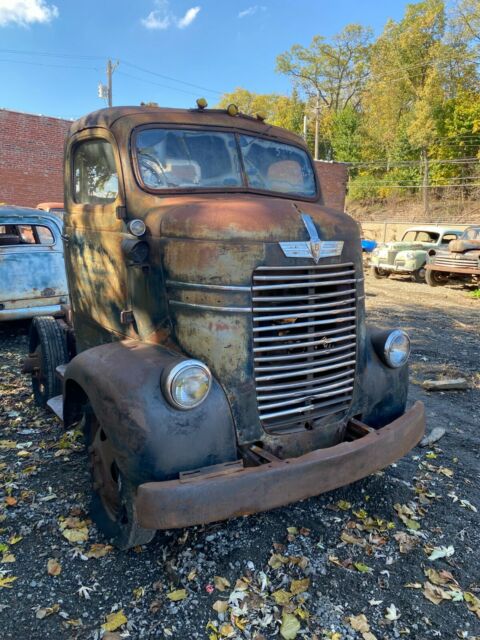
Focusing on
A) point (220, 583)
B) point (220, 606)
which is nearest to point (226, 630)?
point (220, 606)

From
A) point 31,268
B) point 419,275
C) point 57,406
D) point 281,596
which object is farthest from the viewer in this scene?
point 419,275

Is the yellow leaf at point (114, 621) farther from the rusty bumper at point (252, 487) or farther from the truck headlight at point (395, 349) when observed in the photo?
the truck headlight at point (395, 349)

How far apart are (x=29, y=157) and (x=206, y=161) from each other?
59.6 feet

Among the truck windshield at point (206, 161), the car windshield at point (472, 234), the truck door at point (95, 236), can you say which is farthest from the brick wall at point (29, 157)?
the truck windshield at point (206, 161)

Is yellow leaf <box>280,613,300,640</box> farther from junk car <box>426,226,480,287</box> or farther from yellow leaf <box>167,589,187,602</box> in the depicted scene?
junk car <box>426,226,480,287</box>

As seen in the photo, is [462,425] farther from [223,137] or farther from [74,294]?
[74,294]

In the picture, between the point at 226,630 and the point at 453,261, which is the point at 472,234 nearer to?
the point at 453,261

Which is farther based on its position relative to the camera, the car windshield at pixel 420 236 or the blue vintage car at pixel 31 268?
the car windshield at pixel 420 236

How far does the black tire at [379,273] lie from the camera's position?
17152mm

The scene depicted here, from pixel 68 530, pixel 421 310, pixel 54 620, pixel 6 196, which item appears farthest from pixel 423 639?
pixel 6 196

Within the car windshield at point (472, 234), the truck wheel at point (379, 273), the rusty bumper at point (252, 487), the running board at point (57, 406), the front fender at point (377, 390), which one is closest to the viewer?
the rusty bumper at point (252, 487)

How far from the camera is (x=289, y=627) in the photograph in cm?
239

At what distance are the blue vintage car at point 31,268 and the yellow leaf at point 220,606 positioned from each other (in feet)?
17.4

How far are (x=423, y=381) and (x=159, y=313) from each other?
4.18 m
